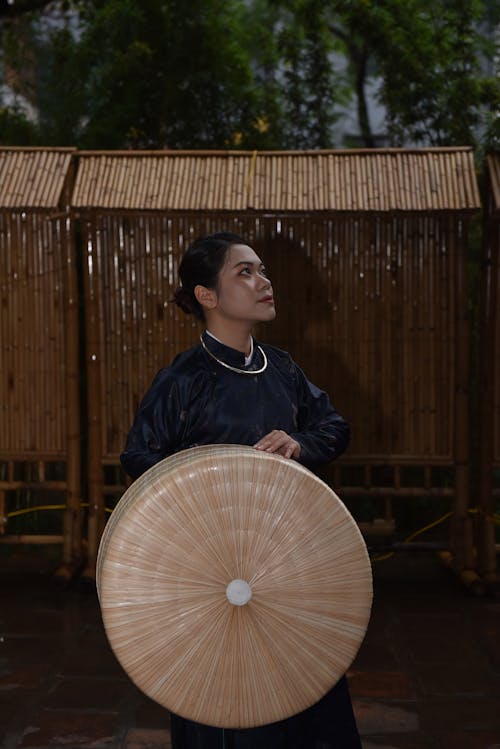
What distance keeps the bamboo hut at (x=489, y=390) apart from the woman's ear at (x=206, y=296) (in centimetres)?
243

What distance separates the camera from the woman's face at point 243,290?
243 cm

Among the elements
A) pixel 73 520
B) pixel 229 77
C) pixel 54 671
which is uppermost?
pixel 229 77

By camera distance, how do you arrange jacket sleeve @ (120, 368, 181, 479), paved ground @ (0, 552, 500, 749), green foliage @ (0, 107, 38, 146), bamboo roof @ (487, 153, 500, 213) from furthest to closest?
1. green foliage @ (0, 107, 38, 146)
2. bamboo roof @ (487, 153, 500, 213)
3. paved ground @ (0, 552, 500, 749)
4. jacket sleeve @ (120, 368, 181, 479)

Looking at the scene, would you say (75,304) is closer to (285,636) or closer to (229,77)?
(229,77)

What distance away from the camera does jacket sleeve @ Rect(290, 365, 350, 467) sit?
2389 millimetres

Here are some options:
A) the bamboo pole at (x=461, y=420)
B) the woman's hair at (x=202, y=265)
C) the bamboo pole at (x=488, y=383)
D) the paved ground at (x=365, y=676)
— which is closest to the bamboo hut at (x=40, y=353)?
the paved ground at (x=365, y=676)

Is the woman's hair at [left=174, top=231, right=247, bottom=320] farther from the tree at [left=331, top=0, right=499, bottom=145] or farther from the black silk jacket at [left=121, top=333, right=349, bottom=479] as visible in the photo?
the tree at [left=331, top=0, right=499, bottom=145]

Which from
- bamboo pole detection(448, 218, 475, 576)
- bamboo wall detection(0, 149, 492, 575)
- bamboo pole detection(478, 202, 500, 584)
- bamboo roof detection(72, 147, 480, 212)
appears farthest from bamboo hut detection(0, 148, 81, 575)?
bamboo pole detection(478, 202, 500, 584)

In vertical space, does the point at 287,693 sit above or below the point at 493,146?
below

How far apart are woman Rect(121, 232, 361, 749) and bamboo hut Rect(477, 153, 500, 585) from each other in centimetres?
225

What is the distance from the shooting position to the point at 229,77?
6277 millimetres

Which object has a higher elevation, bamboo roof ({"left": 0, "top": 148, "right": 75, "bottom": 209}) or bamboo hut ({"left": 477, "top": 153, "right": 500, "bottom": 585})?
bamboo roof ({"left": 0, "top": 148, "right": 75, "bottom": 209})

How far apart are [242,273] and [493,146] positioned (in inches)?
102

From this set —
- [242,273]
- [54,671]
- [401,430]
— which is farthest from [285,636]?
[401,430]
